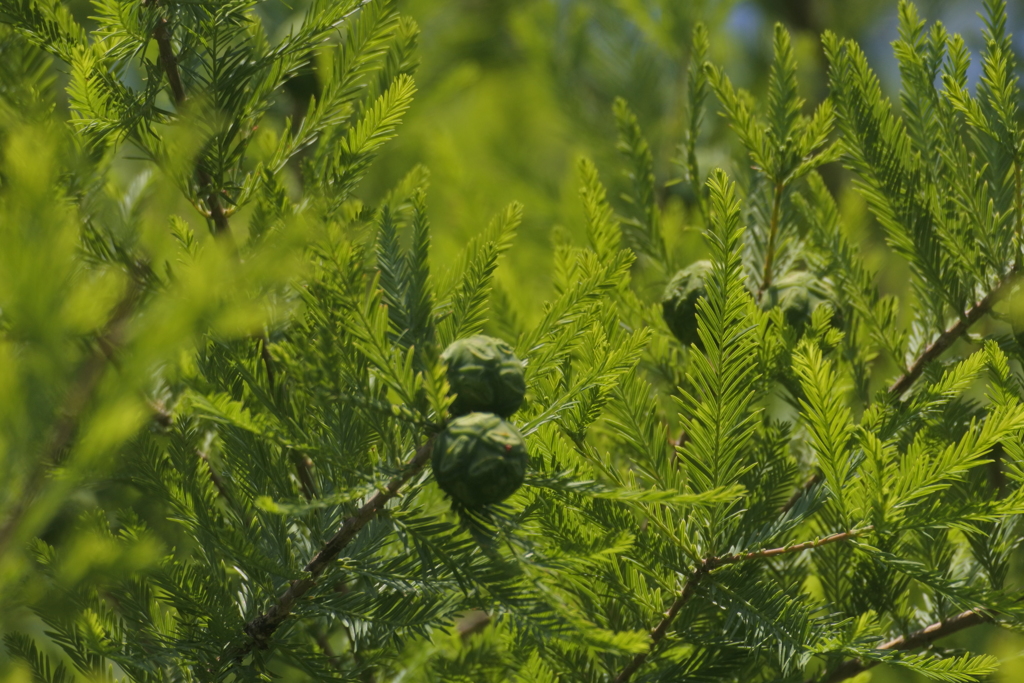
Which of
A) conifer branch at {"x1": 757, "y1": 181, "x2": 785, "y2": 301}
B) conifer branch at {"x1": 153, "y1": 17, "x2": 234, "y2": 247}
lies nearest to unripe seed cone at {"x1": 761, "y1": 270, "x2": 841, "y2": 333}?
conifer branch at {"x1": 757, "y1": 181, "x2": 785, "y2": 301}

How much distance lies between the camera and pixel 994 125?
0.87 m

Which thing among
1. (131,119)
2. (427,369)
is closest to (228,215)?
(131,119)

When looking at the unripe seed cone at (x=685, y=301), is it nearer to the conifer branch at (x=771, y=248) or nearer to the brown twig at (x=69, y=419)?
the conifer branch at (x=771, y=248)

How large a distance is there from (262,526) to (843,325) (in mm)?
709

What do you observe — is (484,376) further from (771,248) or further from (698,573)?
(771,248)

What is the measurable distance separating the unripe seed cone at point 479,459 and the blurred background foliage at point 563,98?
0.48 m

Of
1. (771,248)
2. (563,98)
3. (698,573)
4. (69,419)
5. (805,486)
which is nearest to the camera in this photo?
(69,419)

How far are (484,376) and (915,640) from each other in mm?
605

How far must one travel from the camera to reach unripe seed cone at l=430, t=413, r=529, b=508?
2.11ft

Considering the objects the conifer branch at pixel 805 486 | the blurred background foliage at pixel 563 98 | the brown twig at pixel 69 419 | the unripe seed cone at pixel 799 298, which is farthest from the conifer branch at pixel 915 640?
the brown twig at pixel 69 419

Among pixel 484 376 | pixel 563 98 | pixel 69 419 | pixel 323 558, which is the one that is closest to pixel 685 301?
pixel 484 376

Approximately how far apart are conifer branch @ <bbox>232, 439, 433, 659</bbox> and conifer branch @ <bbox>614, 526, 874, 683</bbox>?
0.91ft

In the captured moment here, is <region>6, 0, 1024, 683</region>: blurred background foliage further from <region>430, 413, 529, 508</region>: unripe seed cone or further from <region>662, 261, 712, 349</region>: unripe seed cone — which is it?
<region>430, 413, 529, 508</region>: unripe seed cone

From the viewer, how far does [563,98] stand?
6.67 ft
